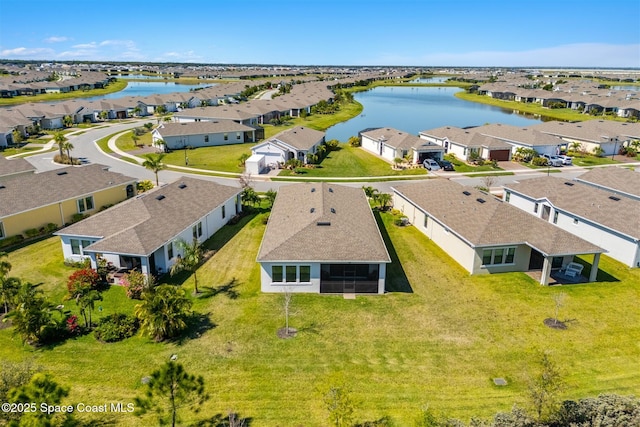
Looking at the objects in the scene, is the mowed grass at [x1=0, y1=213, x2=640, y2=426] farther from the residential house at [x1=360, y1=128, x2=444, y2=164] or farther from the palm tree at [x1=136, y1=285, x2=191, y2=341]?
the residential house at [x1=360, y1=128, x2=444, y2=164]

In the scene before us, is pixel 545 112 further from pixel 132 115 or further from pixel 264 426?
pixel 264 426

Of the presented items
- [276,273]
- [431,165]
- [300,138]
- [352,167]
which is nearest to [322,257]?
[276,273]

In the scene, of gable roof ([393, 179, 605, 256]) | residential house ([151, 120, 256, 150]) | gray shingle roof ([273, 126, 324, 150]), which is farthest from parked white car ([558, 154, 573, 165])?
residential house ([151, 120, 256, 150])

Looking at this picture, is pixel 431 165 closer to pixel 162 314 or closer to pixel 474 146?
pixel 474 146

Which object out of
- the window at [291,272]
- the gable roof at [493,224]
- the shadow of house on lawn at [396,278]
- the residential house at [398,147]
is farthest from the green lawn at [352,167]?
the window at [291,272]

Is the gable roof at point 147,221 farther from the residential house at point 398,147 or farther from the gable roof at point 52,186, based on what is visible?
the residential house at point 398,147

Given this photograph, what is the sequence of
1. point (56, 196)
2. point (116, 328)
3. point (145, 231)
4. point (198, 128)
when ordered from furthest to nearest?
point (198, 128) → point (56, 196) → point (145, 231) → point (116, 328)
